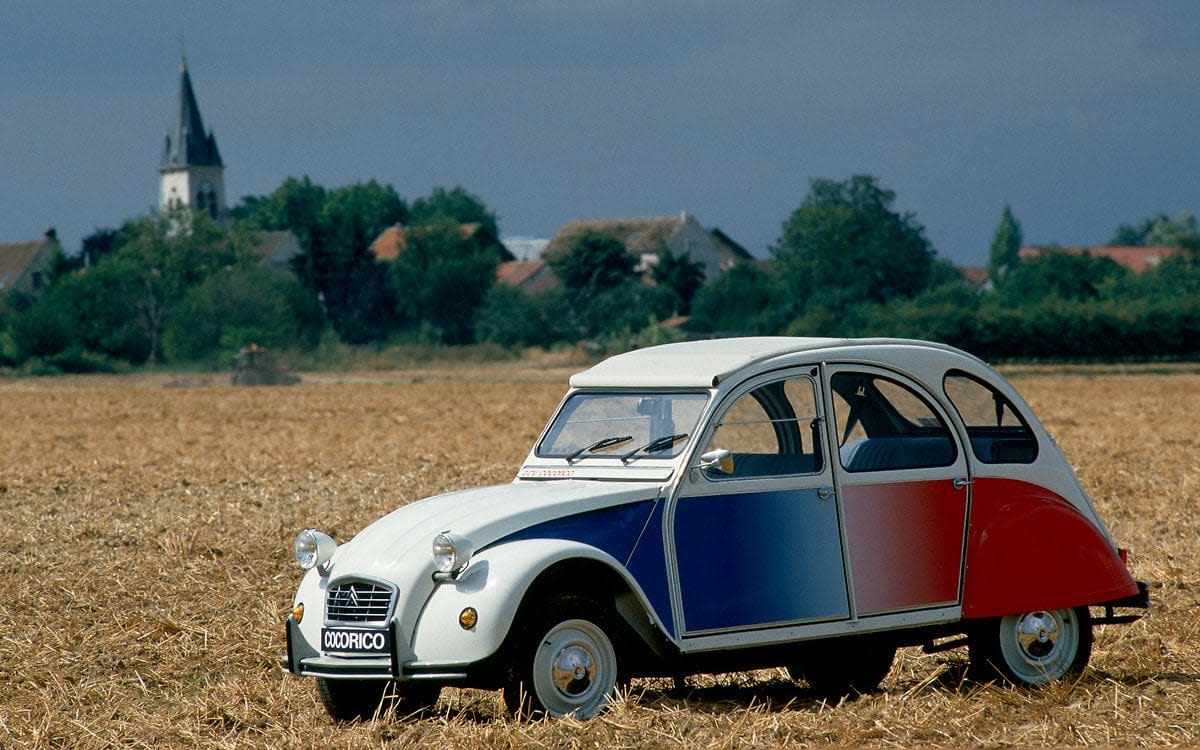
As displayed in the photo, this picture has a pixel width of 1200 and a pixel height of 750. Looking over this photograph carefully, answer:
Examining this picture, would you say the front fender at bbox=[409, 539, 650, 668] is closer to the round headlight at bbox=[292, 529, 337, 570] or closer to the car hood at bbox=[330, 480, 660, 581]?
the car hood at bbox=[330, 480, 660, 581]

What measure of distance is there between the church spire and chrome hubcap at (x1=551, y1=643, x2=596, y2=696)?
5405 inches

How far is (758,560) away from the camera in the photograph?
7.89m

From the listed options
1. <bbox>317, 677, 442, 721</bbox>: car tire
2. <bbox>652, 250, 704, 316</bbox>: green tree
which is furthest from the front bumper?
<bbox>652, 250, 704, 316</bbox>: green tree

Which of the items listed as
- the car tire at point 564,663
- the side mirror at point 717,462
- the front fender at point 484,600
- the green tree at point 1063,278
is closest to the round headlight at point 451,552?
the front fender at point 484,600

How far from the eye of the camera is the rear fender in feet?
28.0

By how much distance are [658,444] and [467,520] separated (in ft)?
3.54

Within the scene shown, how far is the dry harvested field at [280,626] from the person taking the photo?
744 centimetres

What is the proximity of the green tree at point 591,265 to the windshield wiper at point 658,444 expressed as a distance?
93.4 meters

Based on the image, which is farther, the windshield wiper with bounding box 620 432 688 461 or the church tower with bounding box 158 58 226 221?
the church tower with bounding box 158 58 226 221

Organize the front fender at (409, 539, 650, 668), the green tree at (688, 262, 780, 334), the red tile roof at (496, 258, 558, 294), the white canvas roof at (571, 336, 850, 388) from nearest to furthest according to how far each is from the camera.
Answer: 1. the front fender at (409, 539, 650, 668)
2. the white canvas roof at (571, 336, 850, 388)
3. the green tree at (688, 262, 780, 334)
4. the red tile roof at (496, 258, 558, 294)

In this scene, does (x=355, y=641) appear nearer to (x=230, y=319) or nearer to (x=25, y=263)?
(x=230, y=319)

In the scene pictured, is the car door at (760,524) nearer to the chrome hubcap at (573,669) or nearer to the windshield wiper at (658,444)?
the windshield wiper at (658,444)

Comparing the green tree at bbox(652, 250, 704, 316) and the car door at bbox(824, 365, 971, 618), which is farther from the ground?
the green tree at bbox(652, 250, 704, 316)

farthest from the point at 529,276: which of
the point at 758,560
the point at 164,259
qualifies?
the point at 758,560
